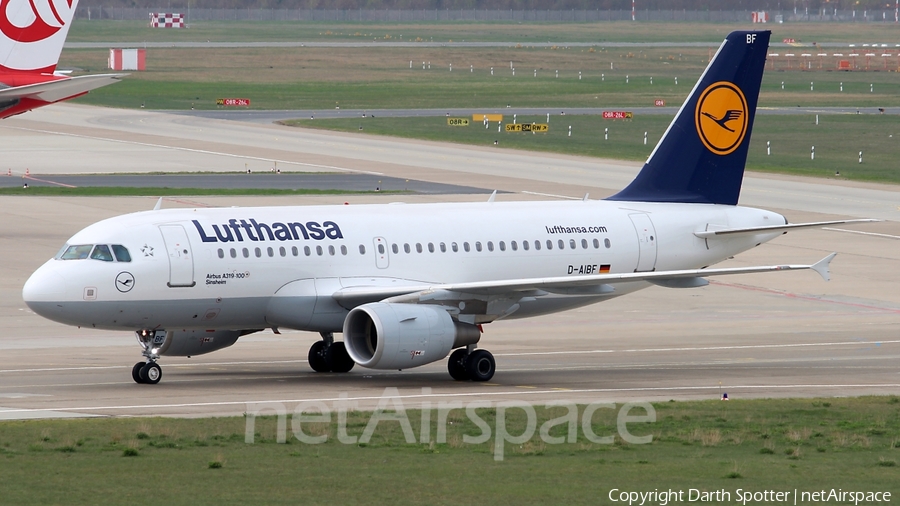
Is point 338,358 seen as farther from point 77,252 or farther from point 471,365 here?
point 77,252

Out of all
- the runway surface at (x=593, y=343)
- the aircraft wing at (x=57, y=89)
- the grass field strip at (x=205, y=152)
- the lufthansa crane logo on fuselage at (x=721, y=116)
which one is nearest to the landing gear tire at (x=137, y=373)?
the runway surface at (x=593, y=343)

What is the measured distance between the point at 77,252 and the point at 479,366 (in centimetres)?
891

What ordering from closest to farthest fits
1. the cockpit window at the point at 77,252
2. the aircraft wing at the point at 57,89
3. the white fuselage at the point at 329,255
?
the white fuselage at the point at 329,255
the cockpit window at the point at 77,252
the aircraft wing at the point at 57,89

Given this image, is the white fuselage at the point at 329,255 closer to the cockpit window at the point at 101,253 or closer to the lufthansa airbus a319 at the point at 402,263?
the lufthansa airbus a319 at the point at 402,263

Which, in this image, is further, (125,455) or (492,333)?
(492,333)

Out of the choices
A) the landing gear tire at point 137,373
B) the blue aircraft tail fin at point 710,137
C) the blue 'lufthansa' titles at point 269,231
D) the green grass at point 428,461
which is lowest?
the landing gear tire at point 137,373

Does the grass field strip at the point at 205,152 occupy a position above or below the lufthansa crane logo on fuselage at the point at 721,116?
below

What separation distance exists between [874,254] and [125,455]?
40.4 m

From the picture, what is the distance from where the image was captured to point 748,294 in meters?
49.7

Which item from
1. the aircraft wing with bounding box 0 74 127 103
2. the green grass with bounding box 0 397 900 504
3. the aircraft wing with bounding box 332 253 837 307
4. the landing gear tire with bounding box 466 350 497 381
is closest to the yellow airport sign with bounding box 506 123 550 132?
the aircraft wing with bounding box 0 74 127 103

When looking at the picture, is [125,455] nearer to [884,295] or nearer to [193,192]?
[884,295]

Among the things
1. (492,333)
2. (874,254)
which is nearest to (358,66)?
(874,254)

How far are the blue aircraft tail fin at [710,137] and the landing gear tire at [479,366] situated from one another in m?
8.19

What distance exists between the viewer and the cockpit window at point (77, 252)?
106ft
